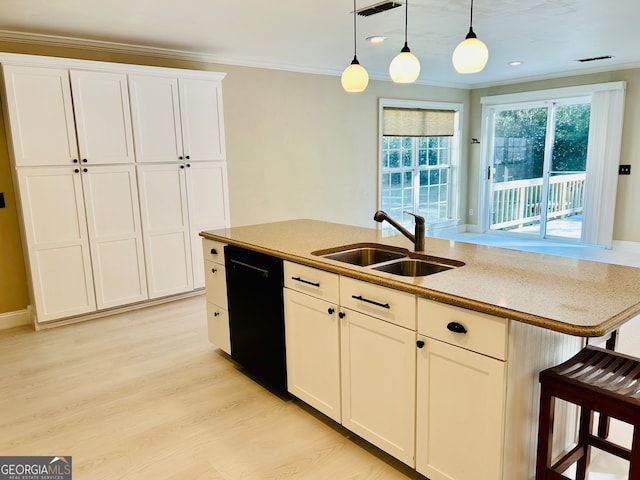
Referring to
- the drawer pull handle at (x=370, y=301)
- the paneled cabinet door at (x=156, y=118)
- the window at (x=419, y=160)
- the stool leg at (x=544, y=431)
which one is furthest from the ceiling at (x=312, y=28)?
the stool leg at (x=544, y=431)

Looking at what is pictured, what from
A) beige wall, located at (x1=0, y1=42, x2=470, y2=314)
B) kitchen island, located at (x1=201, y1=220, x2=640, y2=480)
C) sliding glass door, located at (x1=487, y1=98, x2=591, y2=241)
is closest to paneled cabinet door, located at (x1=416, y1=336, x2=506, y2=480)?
kitchen island, located at (x1=201, y1=220, x2=640, y2=480)

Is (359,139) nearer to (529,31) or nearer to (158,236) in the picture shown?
(529,31)

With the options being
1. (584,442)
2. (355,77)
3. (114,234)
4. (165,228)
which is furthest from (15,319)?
(584,442)

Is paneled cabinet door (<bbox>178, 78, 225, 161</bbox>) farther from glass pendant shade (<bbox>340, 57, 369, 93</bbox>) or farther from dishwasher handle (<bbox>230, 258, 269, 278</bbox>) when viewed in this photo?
glass pendant shade (<bbox>340, 57, 369, 93</bbox>)

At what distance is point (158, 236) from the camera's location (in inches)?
164

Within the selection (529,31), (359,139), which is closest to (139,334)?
(359,139)

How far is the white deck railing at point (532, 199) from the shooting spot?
21.7 ft

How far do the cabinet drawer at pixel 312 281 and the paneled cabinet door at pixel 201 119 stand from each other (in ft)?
7.93

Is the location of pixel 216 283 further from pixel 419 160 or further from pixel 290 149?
pixel 419 160

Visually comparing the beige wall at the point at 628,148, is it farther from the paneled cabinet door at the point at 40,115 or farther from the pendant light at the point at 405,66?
the paneled cabinet door at the point at 40,115

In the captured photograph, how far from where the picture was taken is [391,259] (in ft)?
8.01

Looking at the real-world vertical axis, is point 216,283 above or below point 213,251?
below

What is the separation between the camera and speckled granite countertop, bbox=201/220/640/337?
1388mm

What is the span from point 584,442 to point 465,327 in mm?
913
